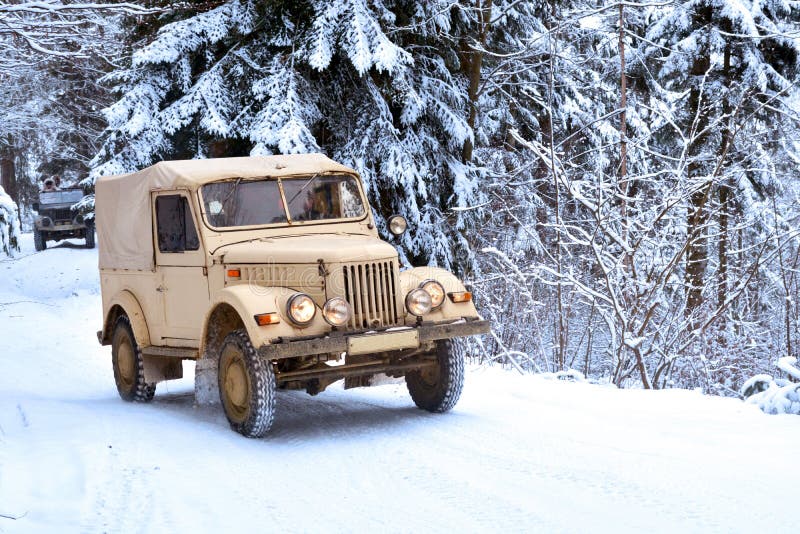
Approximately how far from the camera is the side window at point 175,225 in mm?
8500

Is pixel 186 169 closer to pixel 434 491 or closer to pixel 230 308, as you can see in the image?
pixel 230 308

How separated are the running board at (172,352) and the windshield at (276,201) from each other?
1168 mm

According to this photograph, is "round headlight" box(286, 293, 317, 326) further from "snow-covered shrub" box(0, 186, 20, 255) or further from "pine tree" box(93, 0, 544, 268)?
"snow-covered shrub" box(0, 186, 20, 255)

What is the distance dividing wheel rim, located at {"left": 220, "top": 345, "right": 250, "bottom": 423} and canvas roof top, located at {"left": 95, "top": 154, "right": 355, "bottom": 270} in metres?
1.67

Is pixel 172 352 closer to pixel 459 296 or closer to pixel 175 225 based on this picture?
pixel 175 225

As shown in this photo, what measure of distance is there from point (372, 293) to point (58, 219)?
25127 mm

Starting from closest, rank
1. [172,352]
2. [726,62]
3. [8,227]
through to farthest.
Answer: [172,352] → [8,227] → [726,62]

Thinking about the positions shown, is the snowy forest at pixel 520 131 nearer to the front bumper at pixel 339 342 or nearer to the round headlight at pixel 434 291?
the round headlight at pixel 434 291

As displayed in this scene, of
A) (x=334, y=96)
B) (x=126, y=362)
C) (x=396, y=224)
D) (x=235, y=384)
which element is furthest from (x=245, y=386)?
(x=334, y=96)

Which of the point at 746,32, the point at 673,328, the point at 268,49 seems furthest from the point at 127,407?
the point at 746,32

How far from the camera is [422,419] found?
26.6ft

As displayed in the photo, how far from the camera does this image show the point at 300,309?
23.9 feet

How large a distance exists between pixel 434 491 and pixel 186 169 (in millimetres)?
4242

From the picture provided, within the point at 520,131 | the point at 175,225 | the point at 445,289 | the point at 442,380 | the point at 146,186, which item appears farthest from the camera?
the point at 520,131
